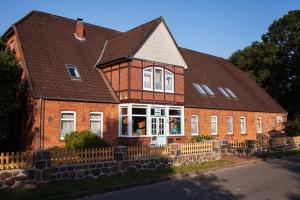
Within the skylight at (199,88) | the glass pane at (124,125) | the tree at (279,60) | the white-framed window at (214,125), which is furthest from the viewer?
the tree at (279,60)

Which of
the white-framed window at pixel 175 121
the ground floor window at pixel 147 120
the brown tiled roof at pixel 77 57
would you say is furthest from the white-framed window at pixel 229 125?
the ground floor window at pixel 147 120

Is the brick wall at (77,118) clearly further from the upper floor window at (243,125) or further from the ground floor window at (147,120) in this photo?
the upper floor window at (243,125)

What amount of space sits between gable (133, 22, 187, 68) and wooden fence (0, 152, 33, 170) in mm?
12071

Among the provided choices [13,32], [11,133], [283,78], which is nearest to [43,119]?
[11,133]

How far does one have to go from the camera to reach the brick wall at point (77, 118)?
19.1m

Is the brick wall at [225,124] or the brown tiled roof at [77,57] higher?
the brown tiled roof at [77,57]

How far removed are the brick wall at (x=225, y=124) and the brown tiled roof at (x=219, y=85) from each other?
1.75 ft

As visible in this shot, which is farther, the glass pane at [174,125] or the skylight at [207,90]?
the skylight at [207,90]

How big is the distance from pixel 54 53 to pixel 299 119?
2506 centimetres

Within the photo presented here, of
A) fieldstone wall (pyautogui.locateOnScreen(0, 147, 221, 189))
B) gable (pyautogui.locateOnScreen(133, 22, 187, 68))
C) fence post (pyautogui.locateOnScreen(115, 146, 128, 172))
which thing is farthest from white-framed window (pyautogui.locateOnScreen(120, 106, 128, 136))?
fence post (pyautogui.locateOnScreen(115, 146, 128, 172))

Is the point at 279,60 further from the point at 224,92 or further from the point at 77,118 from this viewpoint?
the point at 77,118

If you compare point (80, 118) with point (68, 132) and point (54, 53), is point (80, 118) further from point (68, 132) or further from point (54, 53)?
point (54, 53)

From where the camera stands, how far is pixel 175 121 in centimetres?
2530

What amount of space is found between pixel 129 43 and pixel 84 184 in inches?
541
